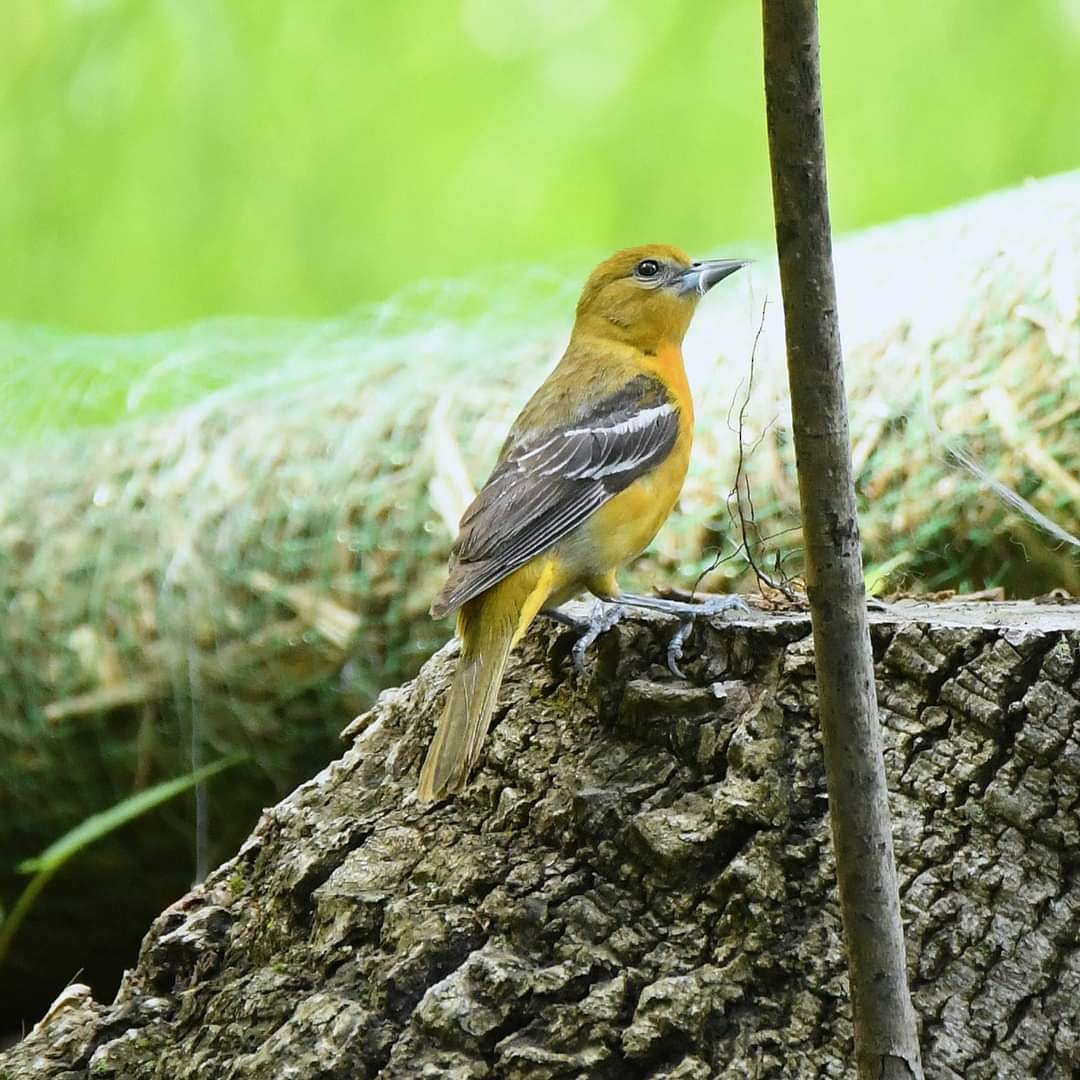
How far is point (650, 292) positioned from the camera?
3346mm

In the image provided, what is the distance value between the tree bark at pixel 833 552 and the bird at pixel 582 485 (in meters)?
0.65

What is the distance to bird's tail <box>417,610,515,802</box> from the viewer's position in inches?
78.8

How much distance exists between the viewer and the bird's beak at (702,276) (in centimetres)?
329

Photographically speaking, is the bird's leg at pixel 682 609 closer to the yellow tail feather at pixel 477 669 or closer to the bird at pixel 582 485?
the bird at pixel 582 485

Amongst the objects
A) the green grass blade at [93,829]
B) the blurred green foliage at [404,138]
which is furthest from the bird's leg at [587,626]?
the blurred green foliage at [404,138]

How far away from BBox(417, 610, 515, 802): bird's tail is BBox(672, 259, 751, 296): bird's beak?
1391 millimetres

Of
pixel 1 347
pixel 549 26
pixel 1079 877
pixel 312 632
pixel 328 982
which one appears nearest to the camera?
pixel 1079 877

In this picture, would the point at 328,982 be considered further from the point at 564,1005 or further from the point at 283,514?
the point at 283,514

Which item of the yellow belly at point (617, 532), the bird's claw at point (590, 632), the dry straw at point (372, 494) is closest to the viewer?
the bird's claw at point (590, 632)

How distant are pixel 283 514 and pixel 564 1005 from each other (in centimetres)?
264

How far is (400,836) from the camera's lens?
2059 millimetres

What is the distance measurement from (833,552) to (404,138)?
501 cm

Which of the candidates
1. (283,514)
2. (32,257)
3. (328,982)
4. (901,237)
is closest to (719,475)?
(901,237)

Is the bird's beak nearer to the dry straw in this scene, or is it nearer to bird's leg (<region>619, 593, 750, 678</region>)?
the dry straw
